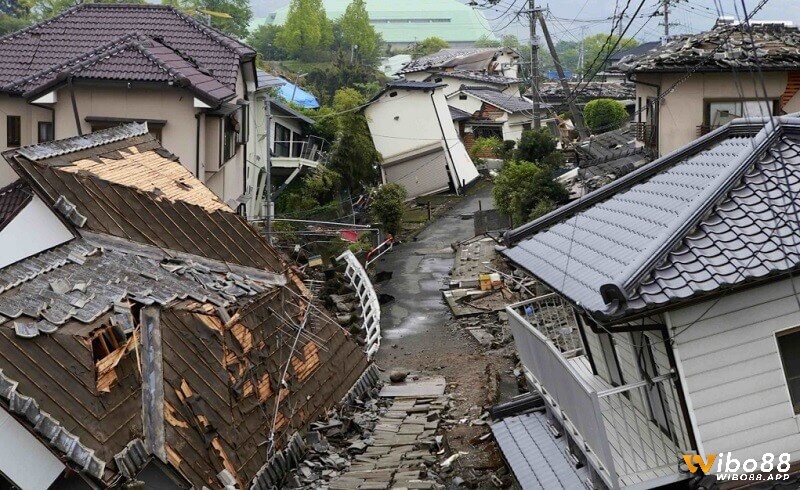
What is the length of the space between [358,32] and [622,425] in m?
78.1

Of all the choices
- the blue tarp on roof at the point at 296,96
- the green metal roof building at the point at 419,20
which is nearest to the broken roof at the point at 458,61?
the blue tarp on roof at the point at 296,96

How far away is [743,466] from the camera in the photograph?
752 cm

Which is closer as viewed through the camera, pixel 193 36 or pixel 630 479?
pixel 630 479

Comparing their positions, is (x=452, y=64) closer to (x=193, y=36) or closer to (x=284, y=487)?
(x=193, y=36)

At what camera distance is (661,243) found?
7516 mm

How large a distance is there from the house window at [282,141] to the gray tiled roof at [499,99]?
17.1 metres

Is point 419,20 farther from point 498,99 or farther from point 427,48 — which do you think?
point 498,99

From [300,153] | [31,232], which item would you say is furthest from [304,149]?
[31,232]

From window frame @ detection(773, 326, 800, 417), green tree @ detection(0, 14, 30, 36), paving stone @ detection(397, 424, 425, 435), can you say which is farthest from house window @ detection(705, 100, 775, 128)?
green tree @ detection(0, 14, 30, 36)

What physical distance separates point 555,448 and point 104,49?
1748cm

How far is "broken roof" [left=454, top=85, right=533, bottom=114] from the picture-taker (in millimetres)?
51319

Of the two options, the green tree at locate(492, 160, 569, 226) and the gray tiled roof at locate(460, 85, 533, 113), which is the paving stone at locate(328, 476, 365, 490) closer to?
the green tree at locate(492, 160, 569, 226)

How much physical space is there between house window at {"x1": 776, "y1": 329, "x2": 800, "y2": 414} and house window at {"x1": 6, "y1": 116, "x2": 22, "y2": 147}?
22.9m

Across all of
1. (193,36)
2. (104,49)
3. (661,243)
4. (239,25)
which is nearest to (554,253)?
(661,243)
